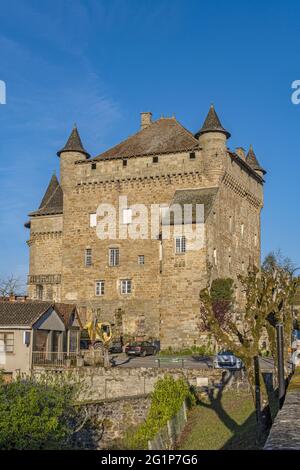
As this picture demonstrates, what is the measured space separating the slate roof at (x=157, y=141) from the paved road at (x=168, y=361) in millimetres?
16997

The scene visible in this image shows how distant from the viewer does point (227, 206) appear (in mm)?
50812

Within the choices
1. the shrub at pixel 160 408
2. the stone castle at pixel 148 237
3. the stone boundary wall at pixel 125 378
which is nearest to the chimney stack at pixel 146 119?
the stone castle at pixel 148 237

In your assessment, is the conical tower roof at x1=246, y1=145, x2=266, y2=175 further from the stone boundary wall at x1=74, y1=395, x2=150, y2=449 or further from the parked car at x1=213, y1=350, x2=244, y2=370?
the stone boundary wall at x1=74, y1=395, x2=150, y2=449

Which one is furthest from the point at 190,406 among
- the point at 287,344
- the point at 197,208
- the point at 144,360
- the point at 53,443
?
the point at 197,208

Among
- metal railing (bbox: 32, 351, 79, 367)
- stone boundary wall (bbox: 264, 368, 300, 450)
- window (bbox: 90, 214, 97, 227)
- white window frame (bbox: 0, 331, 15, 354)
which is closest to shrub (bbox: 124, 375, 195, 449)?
metal railing (bbox: 32, 351, 79, 367)

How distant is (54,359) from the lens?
37.3m

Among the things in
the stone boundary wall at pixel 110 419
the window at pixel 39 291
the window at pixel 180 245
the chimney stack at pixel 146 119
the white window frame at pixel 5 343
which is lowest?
the stone boundary wall at pixel 110 419

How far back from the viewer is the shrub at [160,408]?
22.1 metres

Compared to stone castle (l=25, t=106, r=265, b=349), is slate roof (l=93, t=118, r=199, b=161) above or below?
above

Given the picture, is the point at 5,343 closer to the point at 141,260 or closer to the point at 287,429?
the point at 141,260

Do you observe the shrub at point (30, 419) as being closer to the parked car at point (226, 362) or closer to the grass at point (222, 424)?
the grass at point (222, 424)

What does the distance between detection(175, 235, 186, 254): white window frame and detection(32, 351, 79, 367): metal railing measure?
11.9 meters

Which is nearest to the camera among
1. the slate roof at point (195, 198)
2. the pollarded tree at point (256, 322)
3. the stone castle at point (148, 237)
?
the pollarded tree at point (256, 322)

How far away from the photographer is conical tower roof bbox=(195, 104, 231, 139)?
48.2 m
